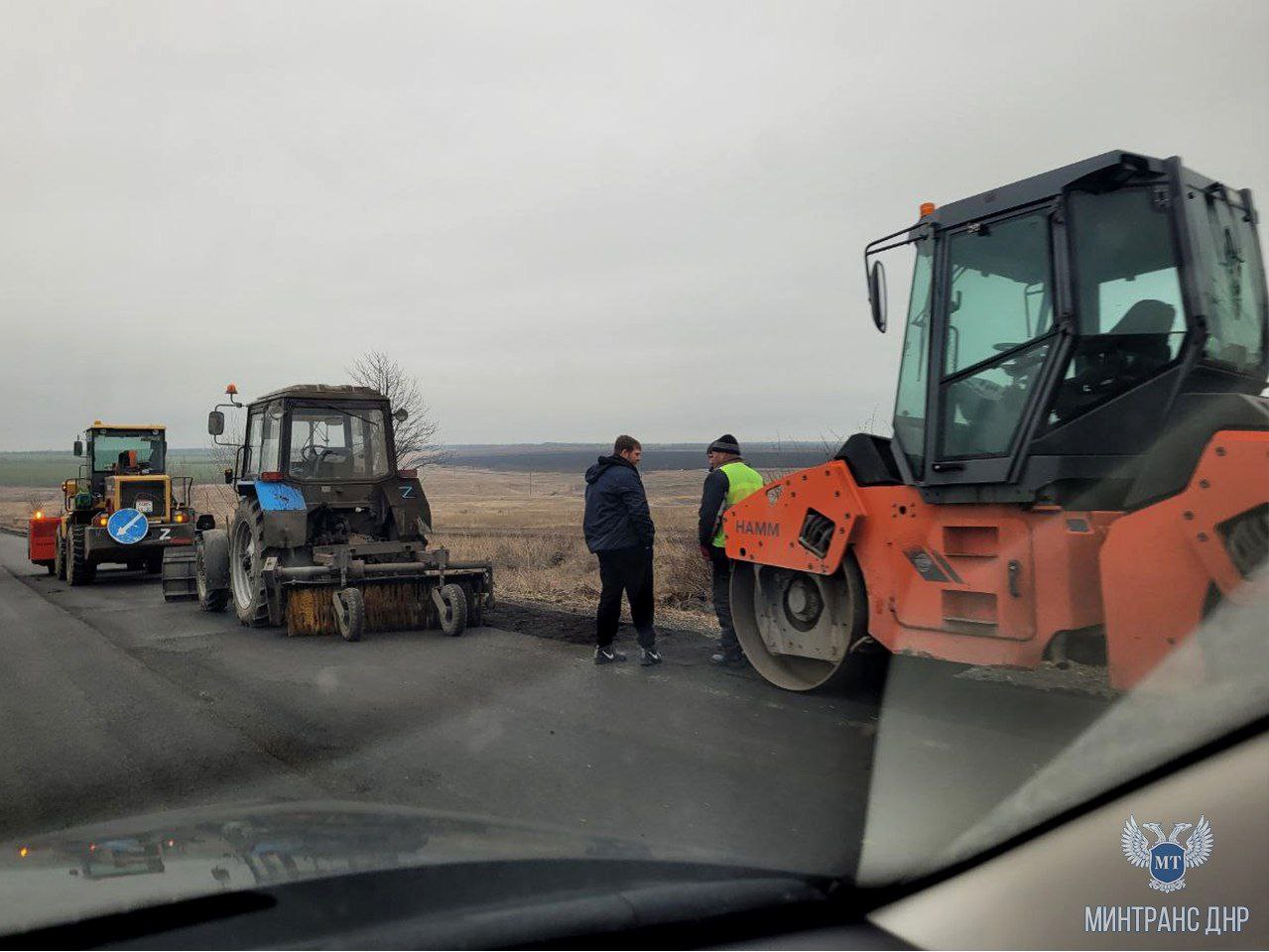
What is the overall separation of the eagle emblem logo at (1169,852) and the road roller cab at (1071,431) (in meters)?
1.95

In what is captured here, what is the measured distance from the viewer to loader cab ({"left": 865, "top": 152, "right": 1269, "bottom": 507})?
4559 mm

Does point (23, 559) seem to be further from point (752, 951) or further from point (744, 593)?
point (752, 951)

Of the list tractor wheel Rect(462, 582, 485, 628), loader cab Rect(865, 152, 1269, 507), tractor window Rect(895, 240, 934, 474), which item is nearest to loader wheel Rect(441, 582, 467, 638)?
tractor wheel Rect(462, 582, 485, 628)

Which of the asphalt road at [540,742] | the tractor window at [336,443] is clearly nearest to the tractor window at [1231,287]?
the asphalt road at [540,742]

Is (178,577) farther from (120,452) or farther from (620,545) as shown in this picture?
(620,545)

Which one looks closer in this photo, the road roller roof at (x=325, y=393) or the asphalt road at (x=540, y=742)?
the asphalt road at (x=540, y=742)

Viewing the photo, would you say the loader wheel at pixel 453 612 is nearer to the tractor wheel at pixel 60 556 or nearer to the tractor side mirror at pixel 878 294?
the tractor side mirror at pixel 878 294

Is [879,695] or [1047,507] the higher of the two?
[1047,507]

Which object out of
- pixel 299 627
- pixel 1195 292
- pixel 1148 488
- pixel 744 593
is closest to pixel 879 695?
pixel 744 593

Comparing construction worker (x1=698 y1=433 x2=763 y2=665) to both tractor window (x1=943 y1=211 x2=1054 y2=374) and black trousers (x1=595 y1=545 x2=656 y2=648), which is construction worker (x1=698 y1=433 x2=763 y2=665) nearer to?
black trousers (x1=595 y1=545 x2=656 y2=648)

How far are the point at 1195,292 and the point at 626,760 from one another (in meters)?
3.69

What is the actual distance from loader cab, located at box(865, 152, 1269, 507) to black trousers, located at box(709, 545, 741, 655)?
2.55m

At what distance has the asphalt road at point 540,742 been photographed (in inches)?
161

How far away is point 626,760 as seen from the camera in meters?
4.95
